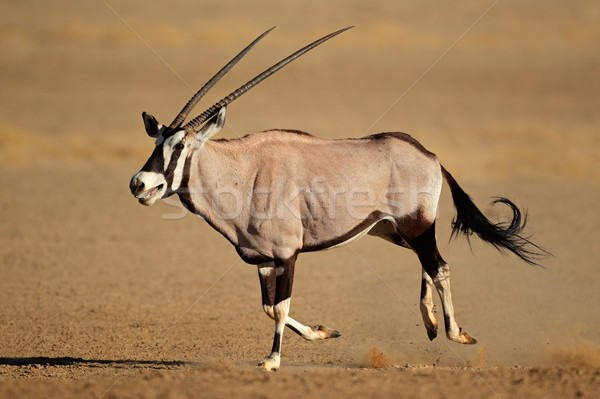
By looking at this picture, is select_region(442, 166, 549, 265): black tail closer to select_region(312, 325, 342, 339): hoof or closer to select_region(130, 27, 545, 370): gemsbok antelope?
select_region(130, 27, 545, 370): gemsbok antelope

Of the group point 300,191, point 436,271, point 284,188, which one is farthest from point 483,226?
point 284,188

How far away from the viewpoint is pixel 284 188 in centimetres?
688

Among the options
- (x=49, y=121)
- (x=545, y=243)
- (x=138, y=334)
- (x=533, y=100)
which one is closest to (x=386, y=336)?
(x=138, y=334)

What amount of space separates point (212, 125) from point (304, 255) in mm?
7144

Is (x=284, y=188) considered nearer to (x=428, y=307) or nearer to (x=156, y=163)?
(x=156, y=163)

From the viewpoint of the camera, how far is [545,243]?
532 inches

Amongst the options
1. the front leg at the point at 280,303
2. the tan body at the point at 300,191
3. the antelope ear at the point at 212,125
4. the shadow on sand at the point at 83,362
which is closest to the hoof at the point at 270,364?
the front leg at the point at 280,303

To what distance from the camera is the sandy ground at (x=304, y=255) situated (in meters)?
7.71

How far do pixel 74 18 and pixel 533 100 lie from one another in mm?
18115

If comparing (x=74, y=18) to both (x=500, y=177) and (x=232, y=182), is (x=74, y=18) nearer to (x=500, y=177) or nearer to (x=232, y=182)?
(x=500, y=177)

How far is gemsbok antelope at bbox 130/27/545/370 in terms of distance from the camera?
6.79 m

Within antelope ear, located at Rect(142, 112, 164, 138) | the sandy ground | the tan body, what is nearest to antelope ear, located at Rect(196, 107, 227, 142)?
the tan body

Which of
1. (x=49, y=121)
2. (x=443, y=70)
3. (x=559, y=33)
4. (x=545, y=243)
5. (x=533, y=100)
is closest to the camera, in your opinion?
(x=545, y=243)

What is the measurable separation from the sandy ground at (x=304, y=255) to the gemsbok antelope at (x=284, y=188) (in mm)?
964
